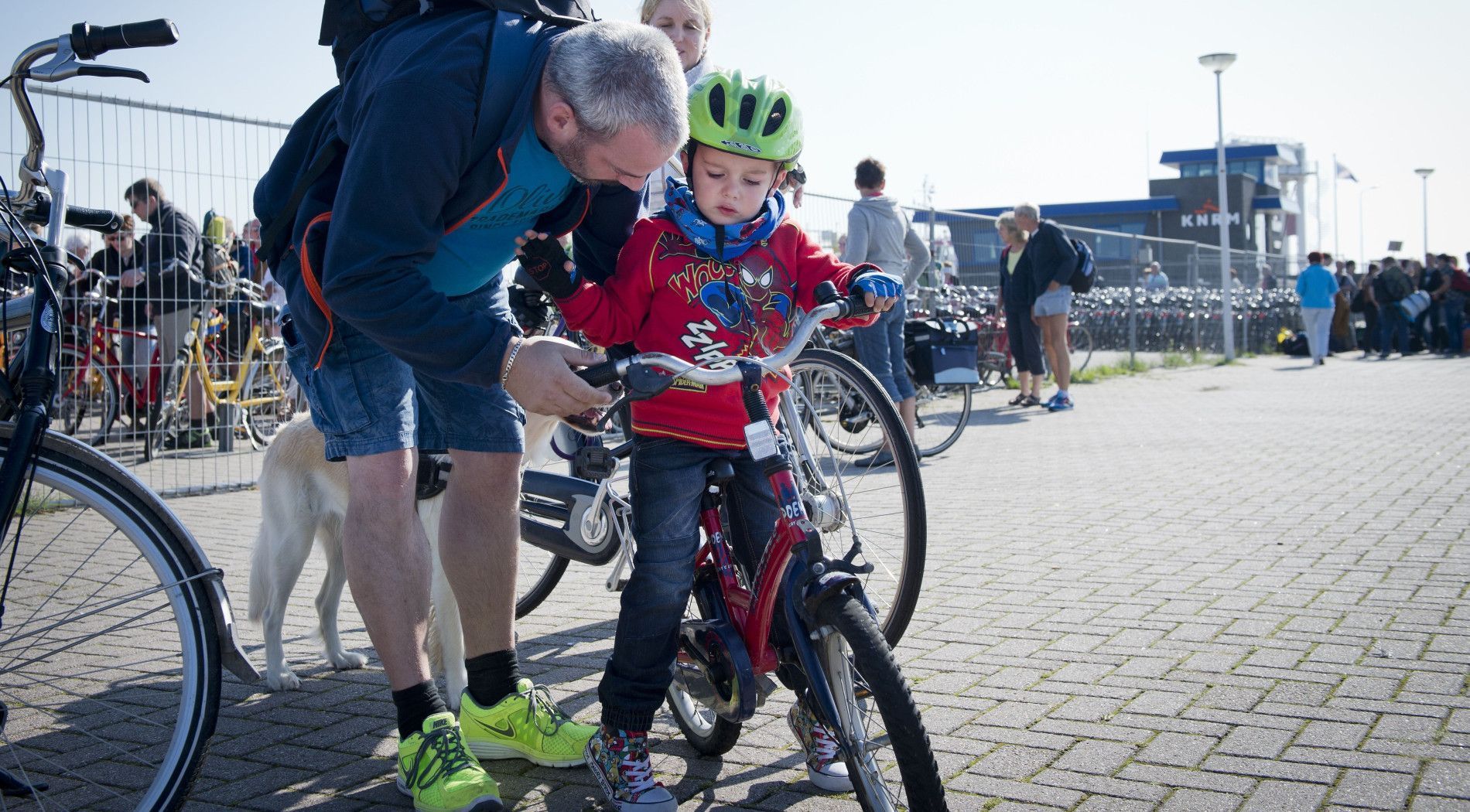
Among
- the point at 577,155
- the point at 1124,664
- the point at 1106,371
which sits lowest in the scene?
the point at 1124,664

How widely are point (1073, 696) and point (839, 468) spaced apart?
1.00 metres

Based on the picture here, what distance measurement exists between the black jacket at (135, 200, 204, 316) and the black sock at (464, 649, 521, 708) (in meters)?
5.77

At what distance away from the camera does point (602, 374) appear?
2.39 meters

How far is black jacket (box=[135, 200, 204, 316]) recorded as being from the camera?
794 cm

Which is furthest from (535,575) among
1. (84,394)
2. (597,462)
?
(84,394)

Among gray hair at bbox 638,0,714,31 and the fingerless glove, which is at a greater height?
gray hair at bbox 638,0,714,31

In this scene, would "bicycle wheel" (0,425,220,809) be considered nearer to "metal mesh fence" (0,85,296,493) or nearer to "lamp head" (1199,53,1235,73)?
"metal mesh fence" (0,85,296,493)

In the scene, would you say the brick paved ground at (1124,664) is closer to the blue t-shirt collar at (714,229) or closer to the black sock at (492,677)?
the black sock at (492,677)

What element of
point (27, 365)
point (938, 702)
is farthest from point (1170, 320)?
point (27, 365)

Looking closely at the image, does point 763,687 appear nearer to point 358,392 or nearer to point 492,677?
point 492,677

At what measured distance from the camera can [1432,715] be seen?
3193 mm

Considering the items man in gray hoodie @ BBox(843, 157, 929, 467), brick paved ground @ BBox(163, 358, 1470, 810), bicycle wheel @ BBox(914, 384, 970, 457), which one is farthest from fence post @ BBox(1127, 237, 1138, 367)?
brick paved ground @ BBox(163, 358, 1470, 810)

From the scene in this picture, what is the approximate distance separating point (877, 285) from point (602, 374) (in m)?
0.74

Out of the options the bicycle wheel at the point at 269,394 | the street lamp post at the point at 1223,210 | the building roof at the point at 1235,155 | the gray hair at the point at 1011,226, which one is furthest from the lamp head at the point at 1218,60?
the building roof at the point at 1235,155
